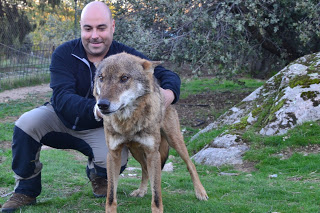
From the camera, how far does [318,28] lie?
902 cm

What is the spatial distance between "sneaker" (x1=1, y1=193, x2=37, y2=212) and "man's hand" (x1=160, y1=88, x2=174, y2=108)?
1901 mm

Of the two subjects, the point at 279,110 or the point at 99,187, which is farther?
the point at 279,110

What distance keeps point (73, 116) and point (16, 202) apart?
1.12 m

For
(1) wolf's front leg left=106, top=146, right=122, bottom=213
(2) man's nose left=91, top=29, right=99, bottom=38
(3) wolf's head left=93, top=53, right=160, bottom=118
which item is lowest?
(1) wolf's front leg left=106, top=146, right=122, bottom=213

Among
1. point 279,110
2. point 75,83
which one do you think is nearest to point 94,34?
point 75,83

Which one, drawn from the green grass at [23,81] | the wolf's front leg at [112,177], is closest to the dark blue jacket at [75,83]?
the wolf's front leg at [112,177]

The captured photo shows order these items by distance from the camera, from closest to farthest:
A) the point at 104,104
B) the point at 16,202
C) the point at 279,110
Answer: the point at 104,104, the point at 16,202, the point at 279,110

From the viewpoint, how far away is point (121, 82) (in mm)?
3535

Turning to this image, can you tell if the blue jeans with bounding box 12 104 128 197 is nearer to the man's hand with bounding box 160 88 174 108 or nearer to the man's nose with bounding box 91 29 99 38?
the man's hand with bounding box 160 88 174 108

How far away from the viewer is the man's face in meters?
4.55

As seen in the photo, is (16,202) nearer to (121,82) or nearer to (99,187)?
(99,187)

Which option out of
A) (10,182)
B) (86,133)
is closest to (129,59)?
(86,133)

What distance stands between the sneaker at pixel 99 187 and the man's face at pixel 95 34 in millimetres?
1476

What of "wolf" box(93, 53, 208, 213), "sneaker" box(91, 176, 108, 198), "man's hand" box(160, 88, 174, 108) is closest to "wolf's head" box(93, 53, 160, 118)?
"wolf" box(93, 53, 208, 213)
